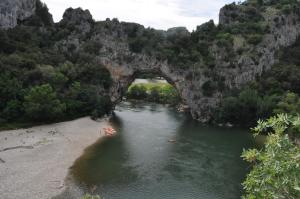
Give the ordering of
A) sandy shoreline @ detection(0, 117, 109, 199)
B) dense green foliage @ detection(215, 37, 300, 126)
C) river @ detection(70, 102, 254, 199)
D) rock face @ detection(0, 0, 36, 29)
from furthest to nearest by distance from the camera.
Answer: rock face @ detection(0, 0, 36, 29)
dense green foliage @ detection(215, 37, 300, 126)
river @ detection(70, 102, 254, 199)
sandy shoreline @ detection(0, 117, 109, 199)

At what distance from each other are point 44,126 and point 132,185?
30.8 meters

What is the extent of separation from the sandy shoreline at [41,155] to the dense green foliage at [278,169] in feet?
91.2

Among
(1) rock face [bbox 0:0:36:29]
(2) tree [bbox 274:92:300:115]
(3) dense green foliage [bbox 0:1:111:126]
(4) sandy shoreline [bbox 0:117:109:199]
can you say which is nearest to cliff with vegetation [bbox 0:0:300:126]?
(3) dense green foliage [bbox 0:1:111:126]

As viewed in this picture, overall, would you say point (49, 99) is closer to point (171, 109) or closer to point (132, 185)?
point (132, 185)

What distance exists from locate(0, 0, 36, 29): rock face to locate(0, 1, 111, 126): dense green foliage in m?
1.96

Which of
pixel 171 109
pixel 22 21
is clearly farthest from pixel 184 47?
pixel 22 21

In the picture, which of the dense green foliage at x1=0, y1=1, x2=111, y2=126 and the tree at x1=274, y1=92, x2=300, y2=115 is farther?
the tree at x1=274, y1=92, x2=300, y2=115

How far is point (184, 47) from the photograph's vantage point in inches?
3787

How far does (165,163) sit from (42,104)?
27886 mm

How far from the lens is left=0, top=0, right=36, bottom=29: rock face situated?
9200 cm

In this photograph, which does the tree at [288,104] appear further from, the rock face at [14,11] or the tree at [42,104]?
the rock face at [14,11]

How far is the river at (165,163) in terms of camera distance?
4103cm

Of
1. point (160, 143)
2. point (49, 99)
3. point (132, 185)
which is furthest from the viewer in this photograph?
point (49, 99)

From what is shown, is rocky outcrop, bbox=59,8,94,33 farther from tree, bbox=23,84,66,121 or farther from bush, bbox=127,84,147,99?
bush, bbox=127,84,147,99
